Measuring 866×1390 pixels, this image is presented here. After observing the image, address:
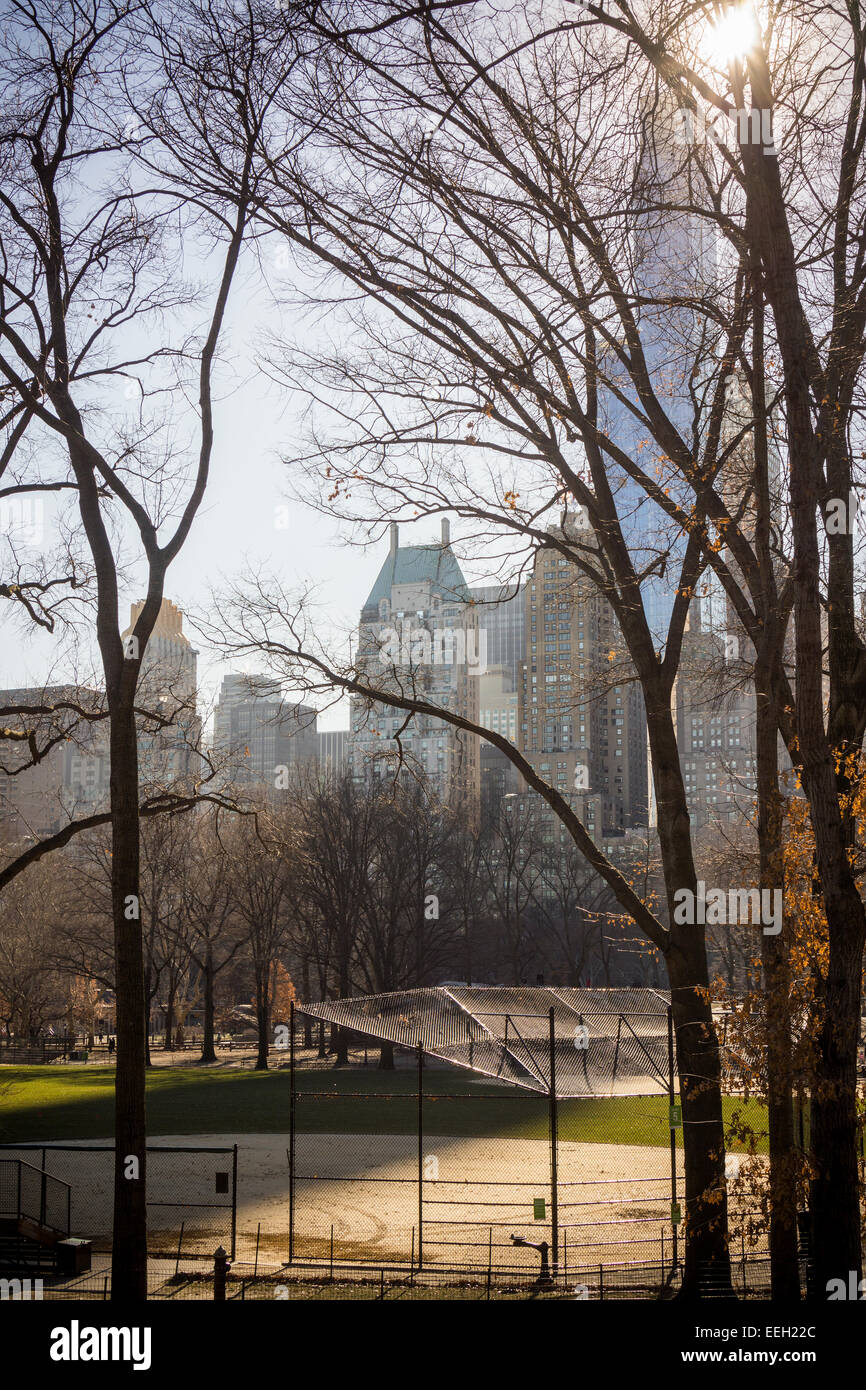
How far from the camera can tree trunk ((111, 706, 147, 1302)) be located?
12.6 meters

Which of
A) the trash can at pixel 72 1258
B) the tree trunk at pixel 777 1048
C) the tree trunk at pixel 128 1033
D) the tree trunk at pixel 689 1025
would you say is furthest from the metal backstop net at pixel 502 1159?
the tree trunk at pixel 777 1048

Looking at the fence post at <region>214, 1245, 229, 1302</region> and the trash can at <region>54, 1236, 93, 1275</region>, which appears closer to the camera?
the fence post at <region>214, 1245, 229, 1302</region>

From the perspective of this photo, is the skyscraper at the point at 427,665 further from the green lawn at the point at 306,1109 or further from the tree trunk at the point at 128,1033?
the green lawn at the point at 306,1109

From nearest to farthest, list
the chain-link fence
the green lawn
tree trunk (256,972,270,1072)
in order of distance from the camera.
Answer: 1. the chain-link fence
2. the green lawn
3. tree trunk (256,972,270,1072)

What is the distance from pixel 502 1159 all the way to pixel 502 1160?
0.53 feet

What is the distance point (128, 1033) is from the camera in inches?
529

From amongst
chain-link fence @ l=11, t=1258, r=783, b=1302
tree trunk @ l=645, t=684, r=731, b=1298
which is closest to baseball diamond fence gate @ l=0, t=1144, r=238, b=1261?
chain-link fence @ l=11, t=1258, r=783, b=1302

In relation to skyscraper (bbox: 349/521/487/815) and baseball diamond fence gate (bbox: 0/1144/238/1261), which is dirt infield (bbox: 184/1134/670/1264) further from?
skyscraper (bbox: 349/521/487/815)

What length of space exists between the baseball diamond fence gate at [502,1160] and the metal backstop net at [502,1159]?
0.04 meters

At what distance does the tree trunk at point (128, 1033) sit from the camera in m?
12.6

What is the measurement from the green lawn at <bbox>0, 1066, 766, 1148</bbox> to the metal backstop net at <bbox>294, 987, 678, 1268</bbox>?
1574 mm
